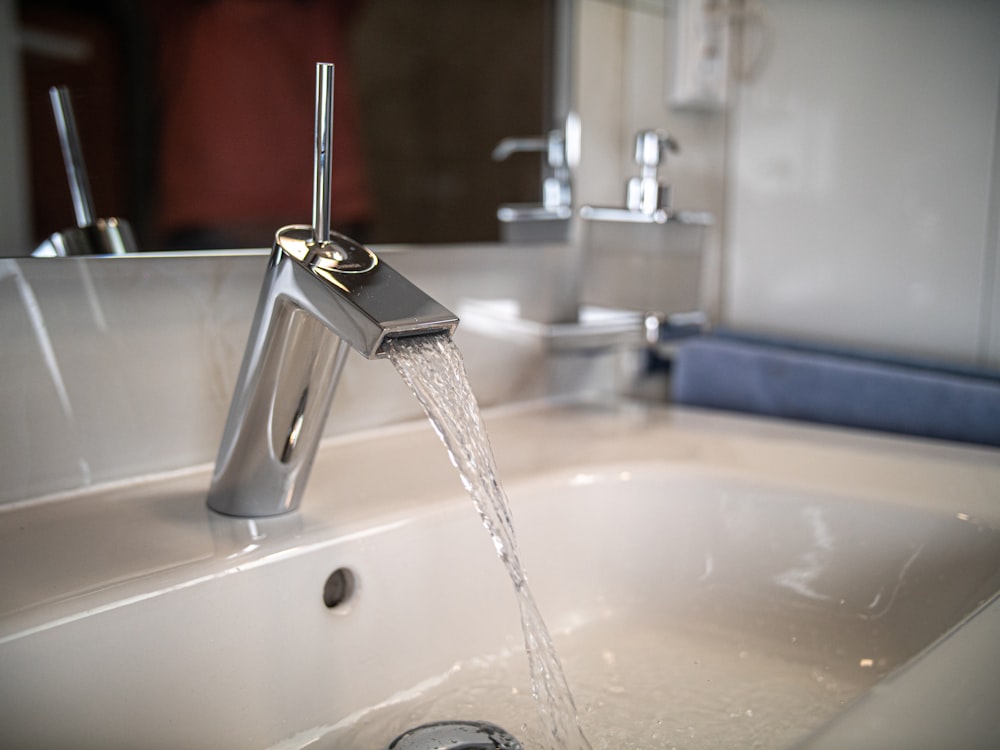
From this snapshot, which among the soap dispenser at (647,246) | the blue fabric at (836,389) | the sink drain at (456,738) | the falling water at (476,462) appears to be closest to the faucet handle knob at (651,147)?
the soap dispenser at (647,246)

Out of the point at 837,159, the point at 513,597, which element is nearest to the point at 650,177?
the point at 837,159

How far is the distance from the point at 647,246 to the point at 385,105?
26 centimetres

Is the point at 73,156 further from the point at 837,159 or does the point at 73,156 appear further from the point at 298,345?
the point at 837,159

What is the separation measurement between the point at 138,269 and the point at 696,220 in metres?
0.47

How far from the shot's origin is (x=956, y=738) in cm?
33

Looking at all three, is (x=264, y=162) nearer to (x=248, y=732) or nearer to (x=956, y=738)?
(x=248, y=732)

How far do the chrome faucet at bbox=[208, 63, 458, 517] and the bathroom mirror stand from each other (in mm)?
169

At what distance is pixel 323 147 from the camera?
48 cm

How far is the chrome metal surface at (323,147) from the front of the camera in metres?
0.48

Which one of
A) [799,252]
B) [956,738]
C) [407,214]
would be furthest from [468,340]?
[956,738]

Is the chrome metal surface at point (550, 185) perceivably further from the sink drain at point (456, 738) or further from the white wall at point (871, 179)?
the sink drain at point (456, 738)

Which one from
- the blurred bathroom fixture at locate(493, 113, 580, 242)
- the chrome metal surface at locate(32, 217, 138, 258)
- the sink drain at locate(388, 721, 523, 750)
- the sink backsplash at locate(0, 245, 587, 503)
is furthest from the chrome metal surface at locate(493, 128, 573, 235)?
the sink drain at locate(388, 721, 523, 750)

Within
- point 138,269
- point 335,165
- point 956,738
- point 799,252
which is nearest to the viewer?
point 956,738

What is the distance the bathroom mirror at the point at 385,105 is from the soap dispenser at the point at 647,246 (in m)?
0.08
